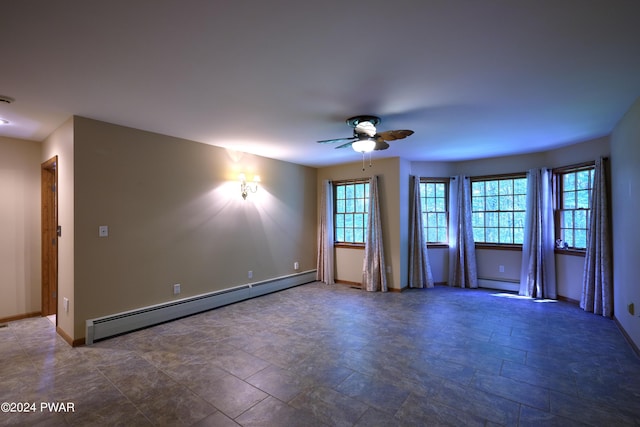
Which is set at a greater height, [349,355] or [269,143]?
[269,143]

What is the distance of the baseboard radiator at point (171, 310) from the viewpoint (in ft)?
11.4

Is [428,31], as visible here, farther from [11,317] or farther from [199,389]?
[11,317]

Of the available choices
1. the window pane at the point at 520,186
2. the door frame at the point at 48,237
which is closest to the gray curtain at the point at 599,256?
the window pane at the point at 520,186

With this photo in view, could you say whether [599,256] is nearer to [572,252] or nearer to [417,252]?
[572,252]

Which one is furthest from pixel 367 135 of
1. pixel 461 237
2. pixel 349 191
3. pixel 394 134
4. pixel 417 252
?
pixel 461 237

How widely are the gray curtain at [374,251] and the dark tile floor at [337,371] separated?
1.42 metres

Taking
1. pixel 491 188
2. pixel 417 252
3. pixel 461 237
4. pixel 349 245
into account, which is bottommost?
pixel 417 252

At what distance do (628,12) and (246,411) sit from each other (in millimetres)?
3435

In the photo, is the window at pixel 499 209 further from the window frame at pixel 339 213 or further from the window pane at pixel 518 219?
the window frame at pixel 339 213

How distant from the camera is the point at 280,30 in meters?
1.86

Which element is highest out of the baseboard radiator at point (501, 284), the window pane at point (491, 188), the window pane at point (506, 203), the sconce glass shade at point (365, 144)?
the sconce glass shade at point (365, 144)

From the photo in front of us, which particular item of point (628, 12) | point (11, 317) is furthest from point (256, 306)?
point (628, 12)

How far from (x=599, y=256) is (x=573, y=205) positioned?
1012 millimetres

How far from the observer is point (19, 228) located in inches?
164
